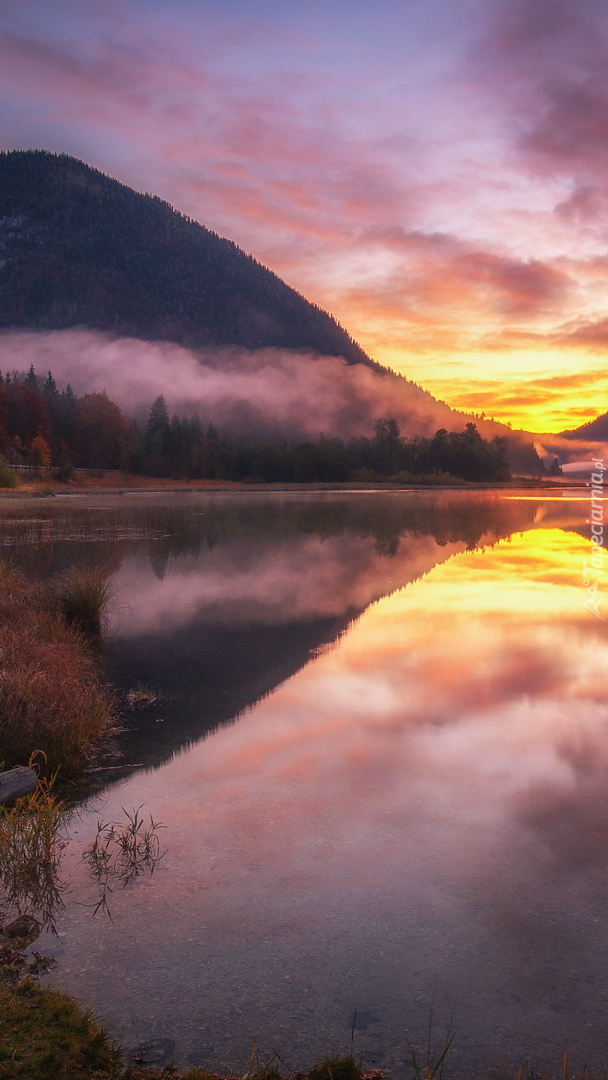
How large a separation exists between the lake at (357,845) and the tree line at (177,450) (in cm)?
10082

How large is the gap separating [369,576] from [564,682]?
13537mm

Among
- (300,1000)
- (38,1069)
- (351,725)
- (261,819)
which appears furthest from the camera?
(351,725)

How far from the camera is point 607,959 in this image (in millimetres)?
5293

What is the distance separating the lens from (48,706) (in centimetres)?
952

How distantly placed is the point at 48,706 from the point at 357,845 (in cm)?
467

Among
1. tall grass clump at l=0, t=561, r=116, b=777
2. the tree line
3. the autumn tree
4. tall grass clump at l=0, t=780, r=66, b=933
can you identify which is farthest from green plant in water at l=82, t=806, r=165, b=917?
the autumn tree

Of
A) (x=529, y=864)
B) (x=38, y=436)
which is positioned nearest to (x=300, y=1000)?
(x=529, y=864)

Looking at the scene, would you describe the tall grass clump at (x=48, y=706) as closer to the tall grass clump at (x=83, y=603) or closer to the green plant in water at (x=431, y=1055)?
the tall grass clump at (x=83, y=603)

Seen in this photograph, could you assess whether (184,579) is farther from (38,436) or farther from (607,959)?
(38,436)

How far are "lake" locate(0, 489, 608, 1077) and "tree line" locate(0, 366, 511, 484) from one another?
101 m

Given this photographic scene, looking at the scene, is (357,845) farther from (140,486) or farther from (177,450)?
(177,450)

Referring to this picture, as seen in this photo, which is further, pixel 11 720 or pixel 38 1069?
pixel 11 720

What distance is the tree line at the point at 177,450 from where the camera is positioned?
138000 mm

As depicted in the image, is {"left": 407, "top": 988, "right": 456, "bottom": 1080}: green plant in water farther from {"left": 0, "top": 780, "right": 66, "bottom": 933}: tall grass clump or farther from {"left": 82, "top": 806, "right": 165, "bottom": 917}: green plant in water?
{"left": 0, "top": 780, "right": 66, "bottom": 933}: tall grass clump
